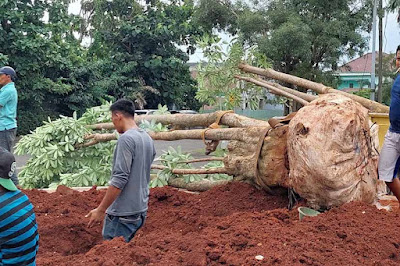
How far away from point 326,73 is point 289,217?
1870 centimetres

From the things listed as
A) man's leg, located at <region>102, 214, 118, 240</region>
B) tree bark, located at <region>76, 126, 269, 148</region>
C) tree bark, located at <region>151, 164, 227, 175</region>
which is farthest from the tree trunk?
man's leg, located at <region>102, 214, 118, 240</region>

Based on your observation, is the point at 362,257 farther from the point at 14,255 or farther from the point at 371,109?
the point at 371,109

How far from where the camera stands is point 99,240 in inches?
188

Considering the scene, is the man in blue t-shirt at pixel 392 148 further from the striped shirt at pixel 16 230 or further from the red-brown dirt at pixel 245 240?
the striped shirt at pixel 16 230

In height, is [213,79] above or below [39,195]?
above

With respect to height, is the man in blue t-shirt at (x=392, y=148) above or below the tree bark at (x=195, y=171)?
above

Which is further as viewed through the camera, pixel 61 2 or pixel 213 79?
pixel 61 2

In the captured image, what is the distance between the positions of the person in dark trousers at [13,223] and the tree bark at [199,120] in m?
3.57

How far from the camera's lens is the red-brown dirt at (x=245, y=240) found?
10.1 feet

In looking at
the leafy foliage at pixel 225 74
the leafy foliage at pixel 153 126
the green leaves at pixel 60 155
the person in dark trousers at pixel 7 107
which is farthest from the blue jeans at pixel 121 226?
the leafy foliage at pixel 225 74

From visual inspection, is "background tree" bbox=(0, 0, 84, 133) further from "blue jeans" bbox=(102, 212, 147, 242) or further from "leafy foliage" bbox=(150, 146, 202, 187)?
"blue jeans" bbox=(102, 212, 147, 242)

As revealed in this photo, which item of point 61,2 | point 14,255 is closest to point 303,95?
point 14,255

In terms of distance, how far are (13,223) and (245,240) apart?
151cm

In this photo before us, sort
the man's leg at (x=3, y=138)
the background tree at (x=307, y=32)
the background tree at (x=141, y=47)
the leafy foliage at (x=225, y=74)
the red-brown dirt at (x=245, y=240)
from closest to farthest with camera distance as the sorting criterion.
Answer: the red-brown dirt at (x=245, y=240)
the man's leg at (x=3, y=138)
the leafy foliage at (x=225, y=74)
the background tree at (x=307, y=32)
the background tree at (x=141, y=47)
